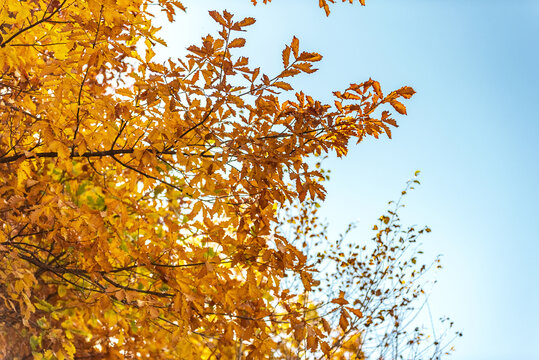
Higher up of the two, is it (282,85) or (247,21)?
(247,21)

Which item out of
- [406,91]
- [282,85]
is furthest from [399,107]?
[282,85]

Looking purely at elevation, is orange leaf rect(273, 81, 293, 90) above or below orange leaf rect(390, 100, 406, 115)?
below

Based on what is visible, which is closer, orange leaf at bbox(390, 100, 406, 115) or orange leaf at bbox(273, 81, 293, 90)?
orange leaf at bbox(273, 81, 293, 90)

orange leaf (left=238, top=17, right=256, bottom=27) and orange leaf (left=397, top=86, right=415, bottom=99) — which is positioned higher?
orange leaf (left=238, top=17, right=256, bottom=27)

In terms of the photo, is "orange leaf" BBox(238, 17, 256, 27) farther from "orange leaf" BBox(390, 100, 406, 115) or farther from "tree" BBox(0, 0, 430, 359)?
"orange leaf" BBox(390, 100, 406, 115)

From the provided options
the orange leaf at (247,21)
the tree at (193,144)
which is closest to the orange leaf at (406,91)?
the tree at (193,144)

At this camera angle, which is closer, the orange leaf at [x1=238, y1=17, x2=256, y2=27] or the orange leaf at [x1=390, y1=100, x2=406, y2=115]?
the orange leaf at [x1=238, y1=17, x2=256, y2=27]

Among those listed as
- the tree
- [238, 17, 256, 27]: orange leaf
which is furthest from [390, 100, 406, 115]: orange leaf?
[238, 17, 256, 27]: orange leaf

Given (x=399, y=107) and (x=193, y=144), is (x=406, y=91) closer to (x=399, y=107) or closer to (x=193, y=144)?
(x=399, y=107)

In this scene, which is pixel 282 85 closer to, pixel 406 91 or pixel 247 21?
pixel 247 21

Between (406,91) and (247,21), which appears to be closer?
(247,21)

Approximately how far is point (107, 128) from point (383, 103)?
1405 millimetres

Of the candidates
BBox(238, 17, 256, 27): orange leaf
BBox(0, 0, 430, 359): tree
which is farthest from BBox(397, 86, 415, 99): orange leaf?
BBox(238, 17, 256, 27): orange leaf

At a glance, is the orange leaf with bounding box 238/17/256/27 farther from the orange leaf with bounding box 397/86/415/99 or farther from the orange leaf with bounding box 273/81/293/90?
the orange leaf with bounding box 397/86/415/99
